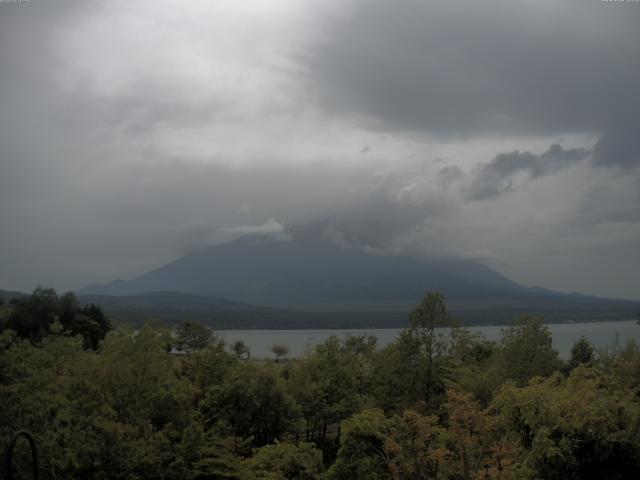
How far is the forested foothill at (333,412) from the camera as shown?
657 inches

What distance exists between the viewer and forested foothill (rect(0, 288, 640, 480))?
16688 millimetres

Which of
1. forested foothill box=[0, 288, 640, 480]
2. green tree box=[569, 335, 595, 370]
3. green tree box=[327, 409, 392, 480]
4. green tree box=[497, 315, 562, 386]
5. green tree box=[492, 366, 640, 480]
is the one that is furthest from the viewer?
green tree box=[569, 335, 595, 370]

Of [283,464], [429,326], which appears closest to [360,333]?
[429,326]

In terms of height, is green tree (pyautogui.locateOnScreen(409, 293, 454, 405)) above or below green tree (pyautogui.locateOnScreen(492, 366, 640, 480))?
above

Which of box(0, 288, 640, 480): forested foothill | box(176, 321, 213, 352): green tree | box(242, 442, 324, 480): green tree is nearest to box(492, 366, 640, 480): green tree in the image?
box(0, 288, 640, 480): forested foothill

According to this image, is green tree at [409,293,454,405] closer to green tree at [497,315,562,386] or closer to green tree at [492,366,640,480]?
green tree at [497,315,562,386]

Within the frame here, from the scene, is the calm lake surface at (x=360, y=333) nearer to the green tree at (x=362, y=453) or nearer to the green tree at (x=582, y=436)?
the green tree at (x=362, y=453)

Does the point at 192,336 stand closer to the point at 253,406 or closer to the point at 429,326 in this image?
the point at 253,406

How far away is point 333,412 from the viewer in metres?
28.1

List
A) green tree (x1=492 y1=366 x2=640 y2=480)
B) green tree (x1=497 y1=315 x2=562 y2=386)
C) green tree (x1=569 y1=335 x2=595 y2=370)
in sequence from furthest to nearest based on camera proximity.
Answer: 1. green tree (x1=569 y1=335 x2=595 y2=370)
2. green tree (x1=497 y1=315 x2=562 y2=386)
3. green tree (x1=492 y1=366 x2=640 y2=480)

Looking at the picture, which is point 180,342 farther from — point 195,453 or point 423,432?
point 423,432

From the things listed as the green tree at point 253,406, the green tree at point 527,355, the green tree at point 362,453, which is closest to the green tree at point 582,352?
the green tree at point 527,355

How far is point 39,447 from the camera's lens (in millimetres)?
17734

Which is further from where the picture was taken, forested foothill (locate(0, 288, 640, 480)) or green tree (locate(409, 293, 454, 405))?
green tree (locate(409, 293, 454, 405))
